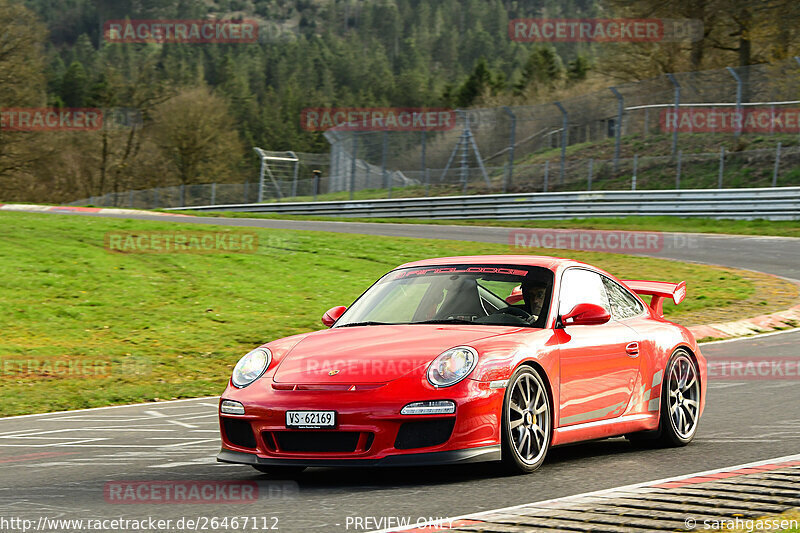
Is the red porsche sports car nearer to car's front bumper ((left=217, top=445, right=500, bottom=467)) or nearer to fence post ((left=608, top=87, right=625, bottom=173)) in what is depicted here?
car's front bumper ((left=217, top=445, right=500, bottom=467))

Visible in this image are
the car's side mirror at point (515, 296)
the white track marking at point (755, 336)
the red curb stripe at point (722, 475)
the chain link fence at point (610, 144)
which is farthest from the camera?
the chain link fence at point (610, 144)

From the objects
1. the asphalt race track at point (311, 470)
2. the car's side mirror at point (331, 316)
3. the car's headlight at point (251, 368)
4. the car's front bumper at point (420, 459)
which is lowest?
the asphalt race track at point (311, 470)

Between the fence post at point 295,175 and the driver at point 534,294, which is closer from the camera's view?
the driver at point 534,294

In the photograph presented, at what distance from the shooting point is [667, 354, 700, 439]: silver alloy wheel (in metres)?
8.02

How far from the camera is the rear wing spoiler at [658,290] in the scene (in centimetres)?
864

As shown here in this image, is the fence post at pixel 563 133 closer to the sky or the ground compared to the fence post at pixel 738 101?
closer to the ground

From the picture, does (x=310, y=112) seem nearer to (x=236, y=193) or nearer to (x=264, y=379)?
(x=236, y=193)

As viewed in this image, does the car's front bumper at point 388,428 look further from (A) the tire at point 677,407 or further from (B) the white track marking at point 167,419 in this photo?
(B) the white track marking at point 167,419

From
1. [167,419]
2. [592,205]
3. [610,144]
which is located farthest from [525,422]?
[610,144]

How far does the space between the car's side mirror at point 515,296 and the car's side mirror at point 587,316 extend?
21.7 inches

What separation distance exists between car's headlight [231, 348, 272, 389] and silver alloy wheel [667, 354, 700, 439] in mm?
3074

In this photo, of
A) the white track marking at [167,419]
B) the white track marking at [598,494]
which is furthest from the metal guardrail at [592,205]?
the white track marking at [598,494]

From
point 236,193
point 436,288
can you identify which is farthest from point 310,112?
point 436,288

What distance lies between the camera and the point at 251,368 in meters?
6.86
